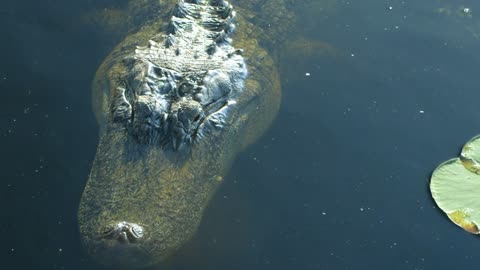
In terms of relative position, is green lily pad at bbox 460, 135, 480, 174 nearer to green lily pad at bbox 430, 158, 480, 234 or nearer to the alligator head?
green lily pad at bbox 430, 158, 480, 234

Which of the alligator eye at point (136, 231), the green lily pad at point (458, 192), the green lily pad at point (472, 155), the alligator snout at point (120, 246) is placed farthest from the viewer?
the green lily pad at point (472, 155)

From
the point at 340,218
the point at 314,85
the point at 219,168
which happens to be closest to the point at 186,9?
the point at 314,85

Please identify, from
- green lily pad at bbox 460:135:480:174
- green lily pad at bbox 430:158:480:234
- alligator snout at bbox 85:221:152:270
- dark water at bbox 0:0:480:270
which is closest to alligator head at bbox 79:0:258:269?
alligator snout at bbox 85:221:152:270

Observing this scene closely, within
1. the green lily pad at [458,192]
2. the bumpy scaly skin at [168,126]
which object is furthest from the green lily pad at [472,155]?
the bumpy scaly skin at [168,126]

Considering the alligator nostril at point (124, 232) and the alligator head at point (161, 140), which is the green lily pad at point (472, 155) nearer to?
the alligator head at point (161, 140)

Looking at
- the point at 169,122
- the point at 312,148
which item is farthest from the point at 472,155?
the point at 169,122

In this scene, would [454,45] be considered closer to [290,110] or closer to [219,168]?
[290,110]

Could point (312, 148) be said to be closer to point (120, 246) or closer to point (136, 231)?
point (136, 231)
